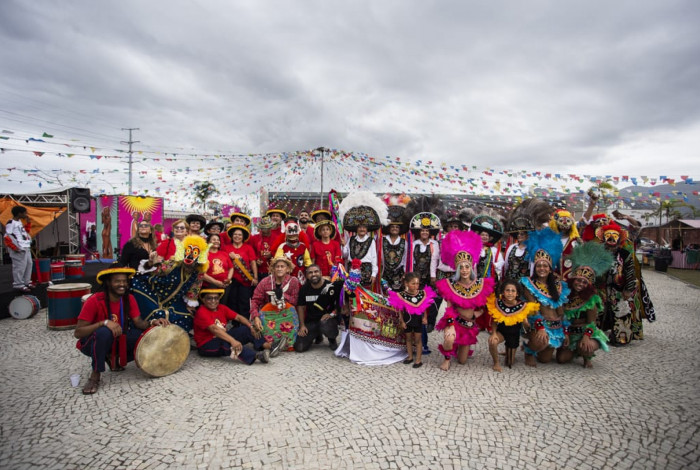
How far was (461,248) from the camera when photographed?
4.83 meters

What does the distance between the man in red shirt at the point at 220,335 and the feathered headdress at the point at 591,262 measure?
13.6 feet

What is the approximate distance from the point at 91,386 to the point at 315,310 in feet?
8.86

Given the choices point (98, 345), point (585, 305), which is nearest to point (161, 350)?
point (98, 345)

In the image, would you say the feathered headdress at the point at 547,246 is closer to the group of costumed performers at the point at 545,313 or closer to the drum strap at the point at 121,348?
the group of costumed performers at the point at 545,313

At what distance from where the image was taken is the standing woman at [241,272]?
225 inches

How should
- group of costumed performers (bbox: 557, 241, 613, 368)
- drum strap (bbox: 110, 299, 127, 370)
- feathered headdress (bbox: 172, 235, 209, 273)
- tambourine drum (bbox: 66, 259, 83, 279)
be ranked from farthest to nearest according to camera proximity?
tambourine drum (bbox: 66, 259, 83, 279)
feathered headdress (bbox: 172, 235, 209, 273)
group of costumed performers (bbox: 557, 241, 613, 368)
drum strap (bbox: 110, 299, 127, 370)

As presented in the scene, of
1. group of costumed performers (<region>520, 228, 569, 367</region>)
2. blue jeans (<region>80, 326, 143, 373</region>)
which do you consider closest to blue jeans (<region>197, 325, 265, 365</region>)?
blue jeans (<region>80, 326, 143, 373</region>)

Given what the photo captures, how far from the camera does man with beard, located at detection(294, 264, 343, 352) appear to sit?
509 centimetres

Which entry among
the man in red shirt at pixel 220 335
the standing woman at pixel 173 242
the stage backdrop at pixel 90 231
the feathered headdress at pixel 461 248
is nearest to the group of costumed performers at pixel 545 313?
the feathered headdress at pixel 461 248

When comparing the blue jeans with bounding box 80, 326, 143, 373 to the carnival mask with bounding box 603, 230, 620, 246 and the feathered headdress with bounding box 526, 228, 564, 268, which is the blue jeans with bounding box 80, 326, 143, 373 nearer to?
the feathered headdress with bounding box 526, 228, 564, 268

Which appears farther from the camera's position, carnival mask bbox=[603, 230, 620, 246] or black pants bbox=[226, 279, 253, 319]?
black pants bbox=[226, 279, 253, 319]

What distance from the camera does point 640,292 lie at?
558 centimetres

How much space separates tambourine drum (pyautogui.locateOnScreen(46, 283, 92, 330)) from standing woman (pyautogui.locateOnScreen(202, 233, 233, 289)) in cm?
240

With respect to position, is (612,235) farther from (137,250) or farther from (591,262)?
(137,250)
